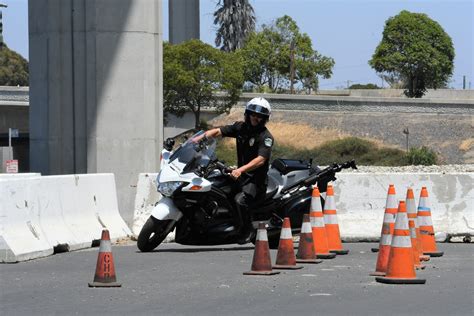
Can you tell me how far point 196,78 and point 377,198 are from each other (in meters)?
73.8

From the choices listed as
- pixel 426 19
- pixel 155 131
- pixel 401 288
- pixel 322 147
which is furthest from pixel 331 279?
pixel 426 19

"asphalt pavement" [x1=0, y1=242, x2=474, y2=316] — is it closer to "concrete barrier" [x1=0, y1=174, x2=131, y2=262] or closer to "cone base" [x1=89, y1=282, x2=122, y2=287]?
"cone base" [x1=89, y1=282, x2=122, y2=287]

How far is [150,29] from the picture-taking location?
21.9 metres

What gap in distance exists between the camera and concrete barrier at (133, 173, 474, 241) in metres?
17.9

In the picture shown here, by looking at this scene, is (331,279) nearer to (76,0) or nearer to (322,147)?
(76,0)

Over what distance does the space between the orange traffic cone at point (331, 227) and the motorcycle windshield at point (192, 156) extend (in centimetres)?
158

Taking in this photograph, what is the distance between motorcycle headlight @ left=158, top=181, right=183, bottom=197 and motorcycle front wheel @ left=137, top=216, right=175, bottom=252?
34cm

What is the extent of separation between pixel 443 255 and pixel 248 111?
2972 millimetres

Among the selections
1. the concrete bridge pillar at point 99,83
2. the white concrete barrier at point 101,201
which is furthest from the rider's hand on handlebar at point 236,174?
the concrete bridge pillar at point 99,83

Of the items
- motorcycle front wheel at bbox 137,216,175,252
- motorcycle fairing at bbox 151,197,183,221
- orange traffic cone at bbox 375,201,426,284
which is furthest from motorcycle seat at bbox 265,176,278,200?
orange traffic cone at bbox 375,201,426,284

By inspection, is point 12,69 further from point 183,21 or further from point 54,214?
point 54,214

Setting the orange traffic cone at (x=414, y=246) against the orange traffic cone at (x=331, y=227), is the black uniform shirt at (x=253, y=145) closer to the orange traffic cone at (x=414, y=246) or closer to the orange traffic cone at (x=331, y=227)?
the orange traffic cone at (x=331, y=227)

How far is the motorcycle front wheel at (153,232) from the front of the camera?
48.9ft

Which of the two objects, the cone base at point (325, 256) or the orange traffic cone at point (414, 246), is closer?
the orange traffic cone at point (414, 246)
